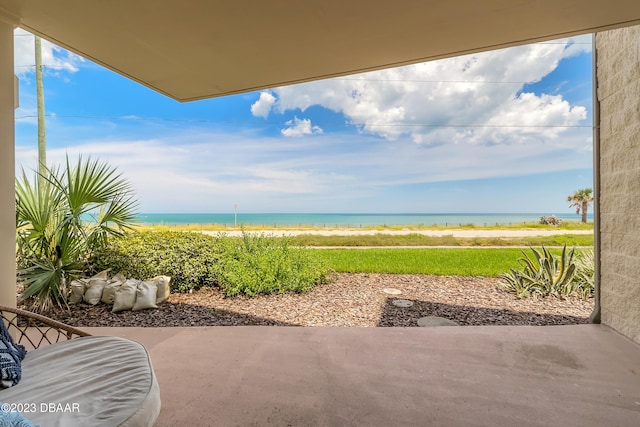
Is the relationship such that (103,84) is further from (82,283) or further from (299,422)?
(299,422)

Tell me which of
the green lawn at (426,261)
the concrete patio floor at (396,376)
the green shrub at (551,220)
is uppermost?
the green shrub at (551,220)

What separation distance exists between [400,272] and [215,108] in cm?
748

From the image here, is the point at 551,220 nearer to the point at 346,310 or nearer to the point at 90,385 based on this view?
the point at 346,310

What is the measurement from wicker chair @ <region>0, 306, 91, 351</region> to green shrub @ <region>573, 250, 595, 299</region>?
486 cm

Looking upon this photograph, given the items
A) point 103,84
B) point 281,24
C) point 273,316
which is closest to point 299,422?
point 273,316

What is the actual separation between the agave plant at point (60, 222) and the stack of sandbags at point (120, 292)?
5.8 inches

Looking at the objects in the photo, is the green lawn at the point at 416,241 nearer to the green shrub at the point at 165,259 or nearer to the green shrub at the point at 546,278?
the green shrub at the point at 165,259

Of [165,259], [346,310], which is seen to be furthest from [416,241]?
[165,259]

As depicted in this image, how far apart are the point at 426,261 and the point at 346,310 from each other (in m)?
3.15

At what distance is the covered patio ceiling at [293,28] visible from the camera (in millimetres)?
1564

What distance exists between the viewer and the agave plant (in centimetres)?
309

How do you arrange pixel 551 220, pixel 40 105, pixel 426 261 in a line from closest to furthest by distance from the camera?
pixel 40 105 < pixel 426 261 < pixel 551 220

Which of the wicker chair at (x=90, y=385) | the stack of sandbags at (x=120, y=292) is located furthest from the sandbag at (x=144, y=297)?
the wicker chair at (x=90, y=385)

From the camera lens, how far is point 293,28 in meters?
1.78
